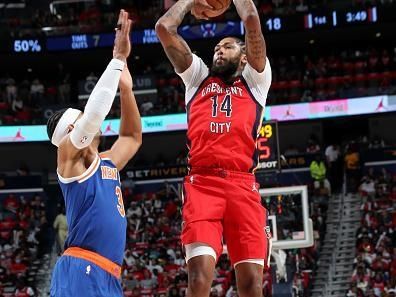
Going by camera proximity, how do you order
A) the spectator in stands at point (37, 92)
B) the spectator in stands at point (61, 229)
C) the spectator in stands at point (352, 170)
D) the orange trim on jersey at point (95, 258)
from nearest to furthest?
the orange trim on jersey at point (95, 258), the spectator in stands at point (61, 229), the spectator in stands at point (352, 170), the spectator in stands at point (37, 92)

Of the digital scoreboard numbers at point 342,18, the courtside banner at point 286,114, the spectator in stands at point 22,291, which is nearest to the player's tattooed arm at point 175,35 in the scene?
the spectator in stands at point 22,291

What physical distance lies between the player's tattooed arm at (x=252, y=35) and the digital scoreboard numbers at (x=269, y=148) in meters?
8.01

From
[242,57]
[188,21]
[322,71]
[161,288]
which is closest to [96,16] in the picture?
[188,21]

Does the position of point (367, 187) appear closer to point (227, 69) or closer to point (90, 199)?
point (227, 69)

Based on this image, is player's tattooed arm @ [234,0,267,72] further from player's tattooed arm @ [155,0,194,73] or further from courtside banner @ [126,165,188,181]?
courtside banner @ [126,165,188,181]

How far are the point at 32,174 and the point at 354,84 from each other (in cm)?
1073

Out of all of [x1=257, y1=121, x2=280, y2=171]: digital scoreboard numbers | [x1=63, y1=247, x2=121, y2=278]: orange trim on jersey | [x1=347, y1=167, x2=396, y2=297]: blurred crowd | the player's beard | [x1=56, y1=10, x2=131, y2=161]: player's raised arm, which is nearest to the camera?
[x1=56, y1=10, x2=131, y2=161]: player's raised arm

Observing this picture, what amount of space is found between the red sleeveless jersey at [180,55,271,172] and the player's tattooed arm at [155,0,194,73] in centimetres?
7

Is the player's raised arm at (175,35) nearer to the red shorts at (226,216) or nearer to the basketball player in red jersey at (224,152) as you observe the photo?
the basketball player in red jersey at (224,152)

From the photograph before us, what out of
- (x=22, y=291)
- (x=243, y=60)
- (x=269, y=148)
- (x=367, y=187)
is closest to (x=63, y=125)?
(x=243, y=60)

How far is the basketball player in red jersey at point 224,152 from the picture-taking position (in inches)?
238

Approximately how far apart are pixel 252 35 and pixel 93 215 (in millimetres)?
1964

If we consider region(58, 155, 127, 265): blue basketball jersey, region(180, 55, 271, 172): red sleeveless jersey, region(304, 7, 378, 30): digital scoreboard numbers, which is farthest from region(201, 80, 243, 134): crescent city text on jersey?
region(304, 7, 378, 30): digital scoreboard numbers

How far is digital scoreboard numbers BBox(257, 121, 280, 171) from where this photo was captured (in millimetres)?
14336
